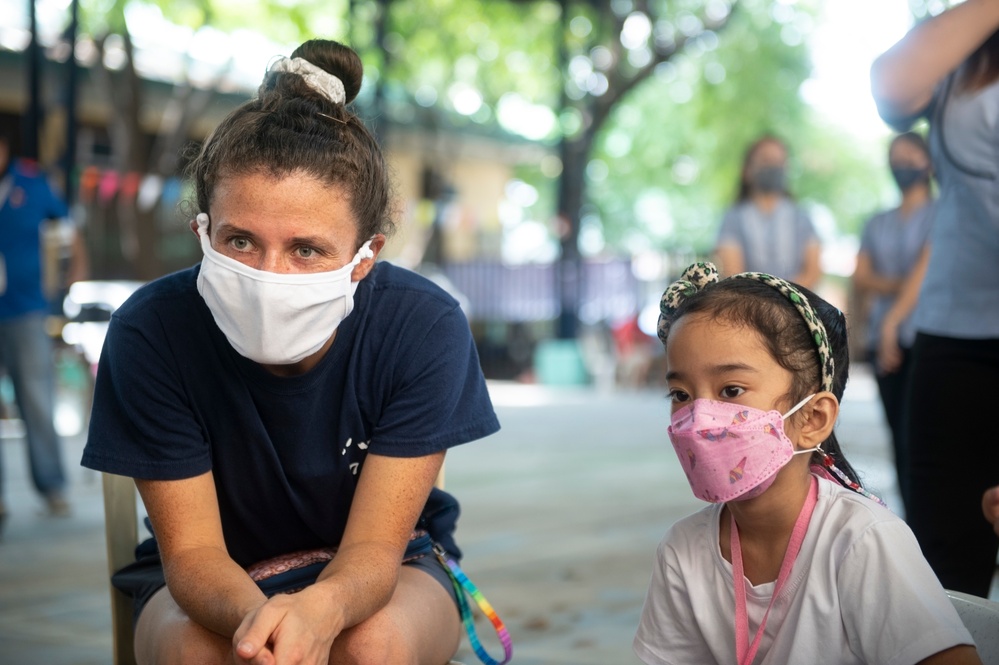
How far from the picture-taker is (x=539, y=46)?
1992cm

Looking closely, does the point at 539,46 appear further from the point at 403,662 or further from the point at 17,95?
the point at 403,662

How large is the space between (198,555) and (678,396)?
931 mm

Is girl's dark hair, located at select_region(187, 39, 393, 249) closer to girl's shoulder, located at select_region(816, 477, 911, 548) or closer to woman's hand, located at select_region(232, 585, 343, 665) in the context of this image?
woman's hand, located at select_region(232, 585, 343, 665)

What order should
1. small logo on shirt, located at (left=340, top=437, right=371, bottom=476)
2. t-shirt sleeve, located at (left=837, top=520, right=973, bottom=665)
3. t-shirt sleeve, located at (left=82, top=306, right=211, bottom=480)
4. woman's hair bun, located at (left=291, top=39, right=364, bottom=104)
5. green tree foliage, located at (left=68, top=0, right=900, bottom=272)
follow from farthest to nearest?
green tree foliage, located at (left=68, top=0, right=900, bottom=272), woman's hair bun, located at (left=291, top=39, right=364, bottom=104), small logo on shirt, located at (left=340, top=437, right=371, bottom=476), t-shirt sleeve, located at (left=82, top=306, right=211, bottom=480), t-shirt sleeve, located at (left=837, top=520, right=973, bottom=665)

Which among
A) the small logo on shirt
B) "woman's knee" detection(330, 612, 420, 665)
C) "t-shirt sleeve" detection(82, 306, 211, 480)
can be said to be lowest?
"woman's knee" detection(330, 612, 420, 665)

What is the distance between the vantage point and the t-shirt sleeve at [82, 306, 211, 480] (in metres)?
A: 2.28

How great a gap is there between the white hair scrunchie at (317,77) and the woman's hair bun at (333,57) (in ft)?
0.15

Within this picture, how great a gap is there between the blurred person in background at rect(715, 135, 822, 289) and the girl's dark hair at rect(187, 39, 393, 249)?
169 inches

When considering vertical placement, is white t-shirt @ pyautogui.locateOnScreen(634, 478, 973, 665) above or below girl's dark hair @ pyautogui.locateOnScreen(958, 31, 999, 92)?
below

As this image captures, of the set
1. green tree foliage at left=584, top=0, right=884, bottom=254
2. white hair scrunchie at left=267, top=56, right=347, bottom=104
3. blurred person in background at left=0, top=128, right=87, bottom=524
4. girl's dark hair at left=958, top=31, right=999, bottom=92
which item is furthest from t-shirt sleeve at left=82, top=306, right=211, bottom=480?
green tree foliage at left=584, top=0, right=884, bottom=254

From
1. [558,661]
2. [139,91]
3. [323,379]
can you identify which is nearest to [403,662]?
[323,379]

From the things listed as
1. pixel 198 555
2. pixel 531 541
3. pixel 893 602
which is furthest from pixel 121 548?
pixel 531 541

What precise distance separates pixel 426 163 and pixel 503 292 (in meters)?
4.97

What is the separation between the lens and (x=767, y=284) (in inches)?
88.2
